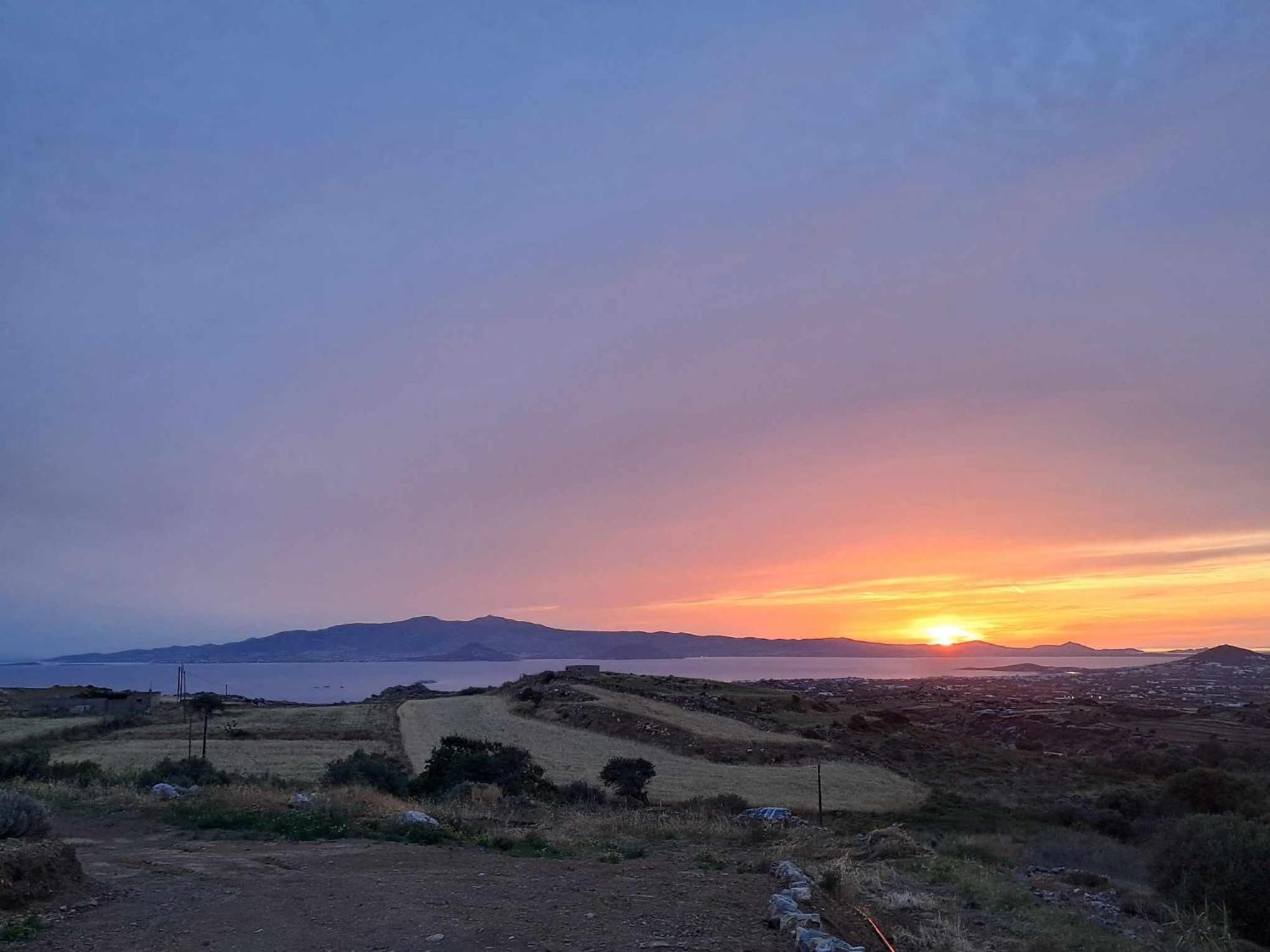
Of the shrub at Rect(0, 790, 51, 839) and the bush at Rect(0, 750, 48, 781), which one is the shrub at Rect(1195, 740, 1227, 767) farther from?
the shrub at Rect(0, 790, 51, 839)

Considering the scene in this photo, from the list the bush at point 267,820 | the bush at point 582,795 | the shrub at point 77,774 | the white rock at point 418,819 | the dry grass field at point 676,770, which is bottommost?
the dry grass field at point 676,770

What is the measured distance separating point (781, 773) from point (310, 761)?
18252mm

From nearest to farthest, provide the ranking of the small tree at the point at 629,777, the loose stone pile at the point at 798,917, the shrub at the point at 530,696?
1. the loose stone pile at the point at 798,917
2. the small tree at the point at 629,777
3. the shrub at the point at 530,696

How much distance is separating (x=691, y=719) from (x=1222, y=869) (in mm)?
40366

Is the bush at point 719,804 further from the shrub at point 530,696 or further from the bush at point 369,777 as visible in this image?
the shrub at point 530,696

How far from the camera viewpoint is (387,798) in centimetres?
1980

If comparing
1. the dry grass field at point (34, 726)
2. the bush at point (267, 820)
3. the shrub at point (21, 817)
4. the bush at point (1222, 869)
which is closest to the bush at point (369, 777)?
the bush at point (267, 820)

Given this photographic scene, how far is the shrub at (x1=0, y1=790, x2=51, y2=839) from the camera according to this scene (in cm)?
1202

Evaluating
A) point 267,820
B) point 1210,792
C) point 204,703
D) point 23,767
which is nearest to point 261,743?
point 204,703

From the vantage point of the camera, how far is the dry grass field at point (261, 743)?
34.2 metres

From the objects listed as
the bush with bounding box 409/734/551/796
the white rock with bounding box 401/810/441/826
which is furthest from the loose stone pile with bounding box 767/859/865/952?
the bush with bounding box 409/734/551/796

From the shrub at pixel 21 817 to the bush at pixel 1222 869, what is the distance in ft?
51.2

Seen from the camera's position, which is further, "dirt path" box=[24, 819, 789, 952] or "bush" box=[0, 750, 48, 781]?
"bush" box=[0, 750, 48, 781]

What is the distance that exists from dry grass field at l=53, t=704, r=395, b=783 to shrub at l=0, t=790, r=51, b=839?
15.0m
